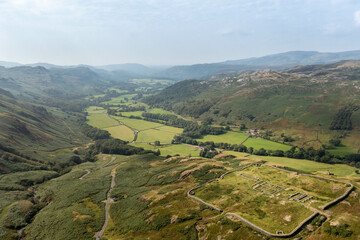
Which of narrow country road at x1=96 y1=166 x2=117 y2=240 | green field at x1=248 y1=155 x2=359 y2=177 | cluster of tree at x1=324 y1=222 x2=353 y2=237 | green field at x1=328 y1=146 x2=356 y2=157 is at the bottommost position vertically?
green field at x1=328 y1=146 x2=356 y2=157

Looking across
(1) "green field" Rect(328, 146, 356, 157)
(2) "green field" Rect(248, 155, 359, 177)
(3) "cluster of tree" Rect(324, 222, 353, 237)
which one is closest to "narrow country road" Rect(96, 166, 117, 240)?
(3) "cluster of tree" Rect(324, 222, 353, 237)

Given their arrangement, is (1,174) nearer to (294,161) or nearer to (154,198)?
(154,198)

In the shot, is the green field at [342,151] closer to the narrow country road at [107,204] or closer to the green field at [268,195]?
the green field at [268,195]

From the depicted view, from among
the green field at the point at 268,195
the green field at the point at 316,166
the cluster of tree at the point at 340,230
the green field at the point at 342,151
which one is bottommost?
the green field at the point at 342,151

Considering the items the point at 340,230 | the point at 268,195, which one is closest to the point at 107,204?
the point at 268,195

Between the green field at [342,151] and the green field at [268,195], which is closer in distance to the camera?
the green field at [268,195]

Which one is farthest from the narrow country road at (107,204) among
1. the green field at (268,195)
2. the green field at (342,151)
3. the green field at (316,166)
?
the green field at (342,151)

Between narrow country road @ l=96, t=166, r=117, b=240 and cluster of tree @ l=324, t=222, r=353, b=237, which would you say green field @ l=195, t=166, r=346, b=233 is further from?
narrow country road @ l=96, t=166, r=117, b=240

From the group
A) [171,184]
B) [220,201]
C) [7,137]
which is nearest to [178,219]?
[220,201]

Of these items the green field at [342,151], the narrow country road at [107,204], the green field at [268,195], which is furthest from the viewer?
the green field at [342,151]

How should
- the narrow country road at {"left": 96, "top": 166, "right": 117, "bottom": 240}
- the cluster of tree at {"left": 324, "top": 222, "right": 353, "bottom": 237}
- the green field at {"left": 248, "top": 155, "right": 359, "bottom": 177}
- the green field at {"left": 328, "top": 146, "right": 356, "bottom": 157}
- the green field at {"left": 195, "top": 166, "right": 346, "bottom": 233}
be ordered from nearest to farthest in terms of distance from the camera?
the cluster of tree at {"left": 324, "top": 222, "right": 353, "bottom": 237}
the green field at {"left": 195, "top": 166, "right": 346, "bottom": 233}
the narrow country road at {"left": 96, "top": 166, "right": 117, "bottom": 240}
the green field at {"left": 248, "top": 155, "right": 359, "bottom": 177}
the green field at {"left": 328, "top": 146, "right": 356, "bottom": 157}
